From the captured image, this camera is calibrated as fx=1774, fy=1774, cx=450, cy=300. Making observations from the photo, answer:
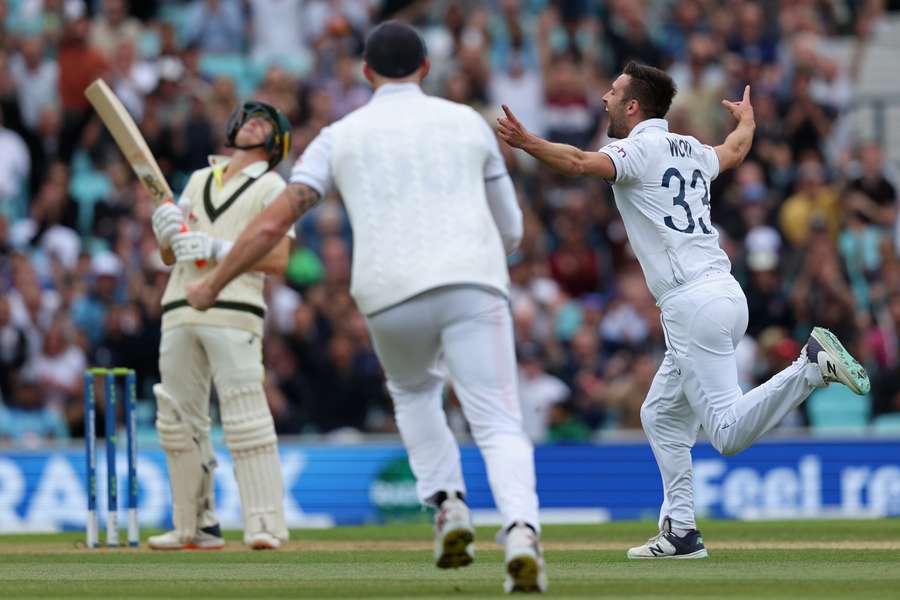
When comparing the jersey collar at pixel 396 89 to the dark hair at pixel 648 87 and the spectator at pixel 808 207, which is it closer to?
the dark hair at pixel 648 87

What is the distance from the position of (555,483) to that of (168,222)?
5.81 metres

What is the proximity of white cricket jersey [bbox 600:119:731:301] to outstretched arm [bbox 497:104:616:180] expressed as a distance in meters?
0.28

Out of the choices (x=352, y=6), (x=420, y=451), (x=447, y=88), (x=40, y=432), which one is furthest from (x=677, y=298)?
(x=352, y=6)

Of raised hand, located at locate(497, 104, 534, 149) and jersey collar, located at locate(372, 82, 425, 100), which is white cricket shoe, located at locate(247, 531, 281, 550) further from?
jersey collar, located at locate(372, 82, 425, 100)

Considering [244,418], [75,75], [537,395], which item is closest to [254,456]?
[244,418]

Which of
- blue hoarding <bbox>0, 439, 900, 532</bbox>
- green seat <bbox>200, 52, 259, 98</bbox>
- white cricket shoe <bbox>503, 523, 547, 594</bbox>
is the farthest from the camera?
green seat <bbox>200, 52, 259, 98</bbox>

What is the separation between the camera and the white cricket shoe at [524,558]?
7035mm

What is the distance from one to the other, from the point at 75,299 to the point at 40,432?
Result: 5.10ft

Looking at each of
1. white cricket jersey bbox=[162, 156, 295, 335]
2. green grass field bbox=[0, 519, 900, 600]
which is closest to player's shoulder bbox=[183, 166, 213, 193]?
white cricket jersey bbox=[162, 156, 295, 335]

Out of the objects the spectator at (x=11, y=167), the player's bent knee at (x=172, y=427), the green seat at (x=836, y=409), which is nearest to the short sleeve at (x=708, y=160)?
the player's bent knee at (x=172, y=427)

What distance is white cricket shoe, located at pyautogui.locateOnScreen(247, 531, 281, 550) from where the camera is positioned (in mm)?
10586

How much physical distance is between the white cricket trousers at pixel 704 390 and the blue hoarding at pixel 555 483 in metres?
5.55

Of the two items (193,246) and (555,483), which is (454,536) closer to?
(193,246)

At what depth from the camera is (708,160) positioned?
375 inches
